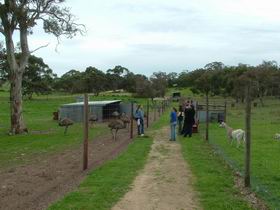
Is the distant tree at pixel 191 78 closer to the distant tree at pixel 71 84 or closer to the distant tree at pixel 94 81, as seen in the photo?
the distant tree at pixel 94 81

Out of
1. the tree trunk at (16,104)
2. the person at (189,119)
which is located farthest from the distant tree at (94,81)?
the person at (189,119)

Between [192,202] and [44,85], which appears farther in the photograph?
[44,85]

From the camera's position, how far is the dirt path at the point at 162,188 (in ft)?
34.9

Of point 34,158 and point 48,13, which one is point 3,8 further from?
point 34,158

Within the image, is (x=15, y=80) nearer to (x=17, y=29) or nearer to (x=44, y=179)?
(x=17, y=29)

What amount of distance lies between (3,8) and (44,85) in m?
76.2

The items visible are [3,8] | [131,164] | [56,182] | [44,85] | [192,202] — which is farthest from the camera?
[44,85]

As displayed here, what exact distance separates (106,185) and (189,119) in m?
16.4

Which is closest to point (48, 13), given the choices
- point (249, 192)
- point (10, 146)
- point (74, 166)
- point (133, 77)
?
point (10, 146)

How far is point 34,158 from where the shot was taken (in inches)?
806

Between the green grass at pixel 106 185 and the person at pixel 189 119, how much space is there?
9433 millimetres

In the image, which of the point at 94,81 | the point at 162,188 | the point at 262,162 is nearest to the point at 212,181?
the point at 162,188

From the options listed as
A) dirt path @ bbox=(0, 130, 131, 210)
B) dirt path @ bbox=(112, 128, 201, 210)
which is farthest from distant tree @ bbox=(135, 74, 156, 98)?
dirt path @ bbox=(112, 128, 201, 210)

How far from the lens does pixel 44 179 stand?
14766 millimetres
